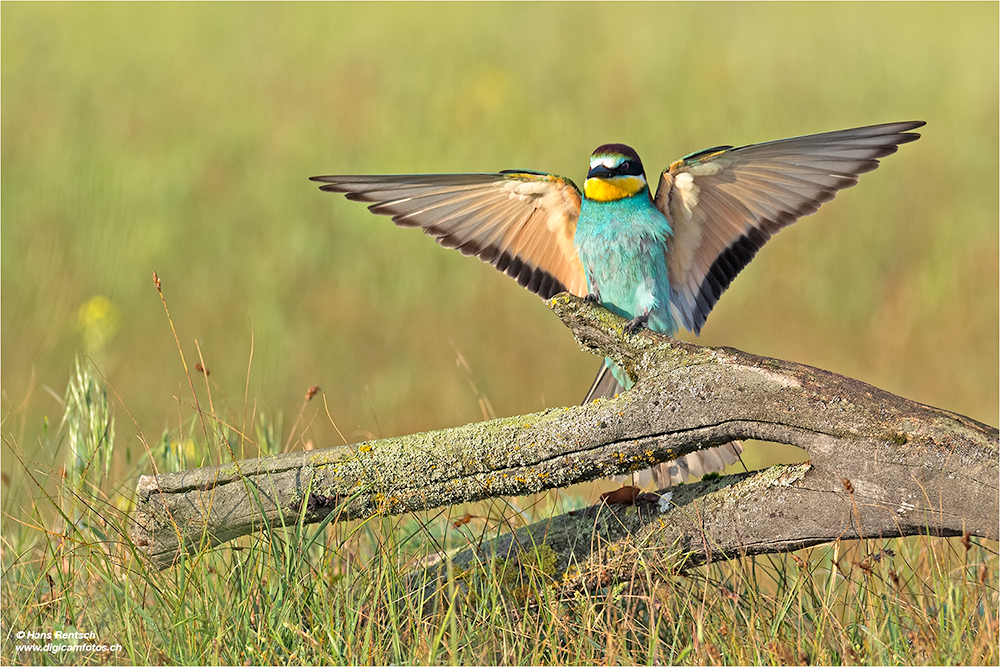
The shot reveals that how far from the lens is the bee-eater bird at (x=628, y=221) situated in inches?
134

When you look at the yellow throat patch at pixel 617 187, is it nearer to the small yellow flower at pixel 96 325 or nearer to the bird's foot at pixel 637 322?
the bird's foot at pixel 637 322

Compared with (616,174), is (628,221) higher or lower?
lower

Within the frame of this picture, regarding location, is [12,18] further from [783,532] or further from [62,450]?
[783,532]

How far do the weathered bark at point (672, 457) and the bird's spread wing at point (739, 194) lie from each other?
104cm

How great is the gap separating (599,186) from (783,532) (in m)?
1.68

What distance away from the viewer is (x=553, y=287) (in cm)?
383

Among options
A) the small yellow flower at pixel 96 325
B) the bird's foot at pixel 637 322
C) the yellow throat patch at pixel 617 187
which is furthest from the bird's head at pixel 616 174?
the small yellow flower at pixel 96 325

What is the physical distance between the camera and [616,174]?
3613 mm

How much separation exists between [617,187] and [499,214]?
474 mm

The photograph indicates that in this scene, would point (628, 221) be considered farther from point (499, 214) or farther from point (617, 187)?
point (499, 214)

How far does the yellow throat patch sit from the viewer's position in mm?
3639

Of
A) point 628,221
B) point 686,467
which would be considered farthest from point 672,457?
point 628,221

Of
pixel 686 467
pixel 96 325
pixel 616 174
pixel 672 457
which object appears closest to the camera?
pixel 672 457

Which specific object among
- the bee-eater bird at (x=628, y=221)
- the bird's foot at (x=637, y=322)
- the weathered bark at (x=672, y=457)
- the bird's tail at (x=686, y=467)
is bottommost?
the bird's tail at (x=686, y=467)
